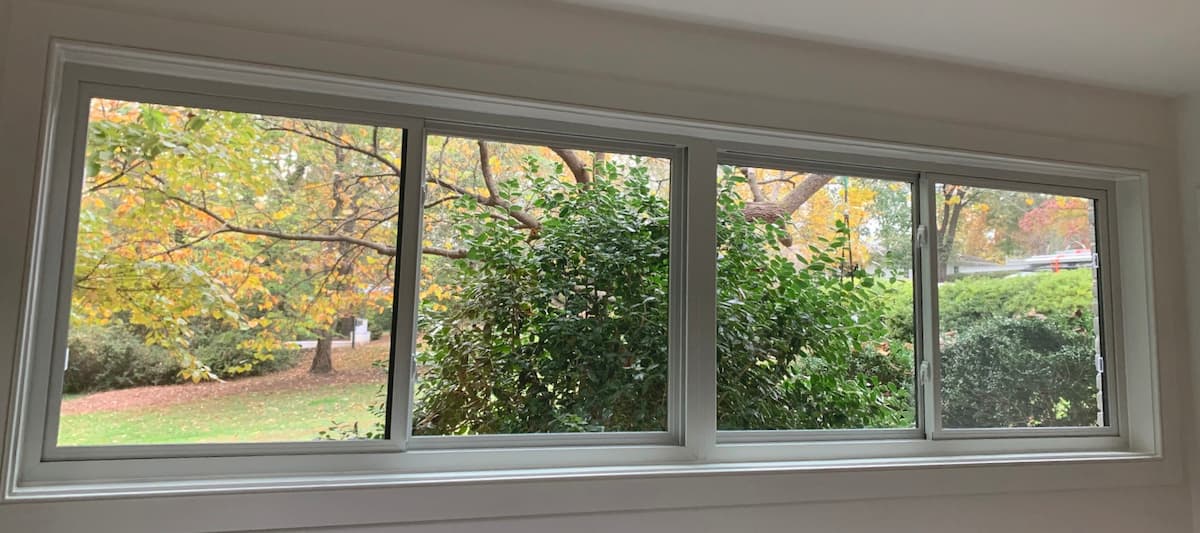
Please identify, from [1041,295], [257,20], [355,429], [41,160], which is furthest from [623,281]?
[1041,295]

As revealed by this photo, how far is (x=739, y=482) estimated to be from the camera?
1.96m

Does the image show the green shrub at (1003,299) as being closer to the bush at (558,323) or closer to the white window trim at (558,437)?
the white window trim at (558,437)

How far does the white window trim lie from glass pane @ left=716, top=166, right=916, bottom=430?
9 centimetres

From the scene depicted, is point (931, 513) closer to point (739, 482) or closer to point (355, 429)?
point (739, 482)

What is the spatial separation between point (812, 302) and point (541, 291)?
99 centimetres

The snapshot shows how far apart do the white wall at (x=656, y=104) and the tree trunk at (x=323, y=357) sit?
339mm

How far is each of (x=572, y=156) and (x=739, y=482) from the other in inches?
45.7

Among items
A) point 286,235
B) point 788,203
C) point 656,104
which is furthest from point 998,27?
point 286,235

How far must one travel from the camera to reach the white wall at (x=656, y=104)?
1.53m

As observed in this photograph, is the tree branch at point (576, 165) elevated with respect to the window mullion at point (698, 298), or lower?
elevated

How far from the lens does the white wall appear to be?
5.02 ft

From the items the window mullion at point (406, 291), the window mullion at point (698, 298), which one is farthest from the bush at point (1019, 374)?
the window mullion at point (406, 291)

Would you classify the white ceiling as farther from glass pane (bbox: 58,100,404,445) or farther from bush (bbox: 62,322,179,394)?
bush (bbox: 62,322,179,394)

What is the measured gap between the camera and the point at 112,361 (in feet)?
5.38
